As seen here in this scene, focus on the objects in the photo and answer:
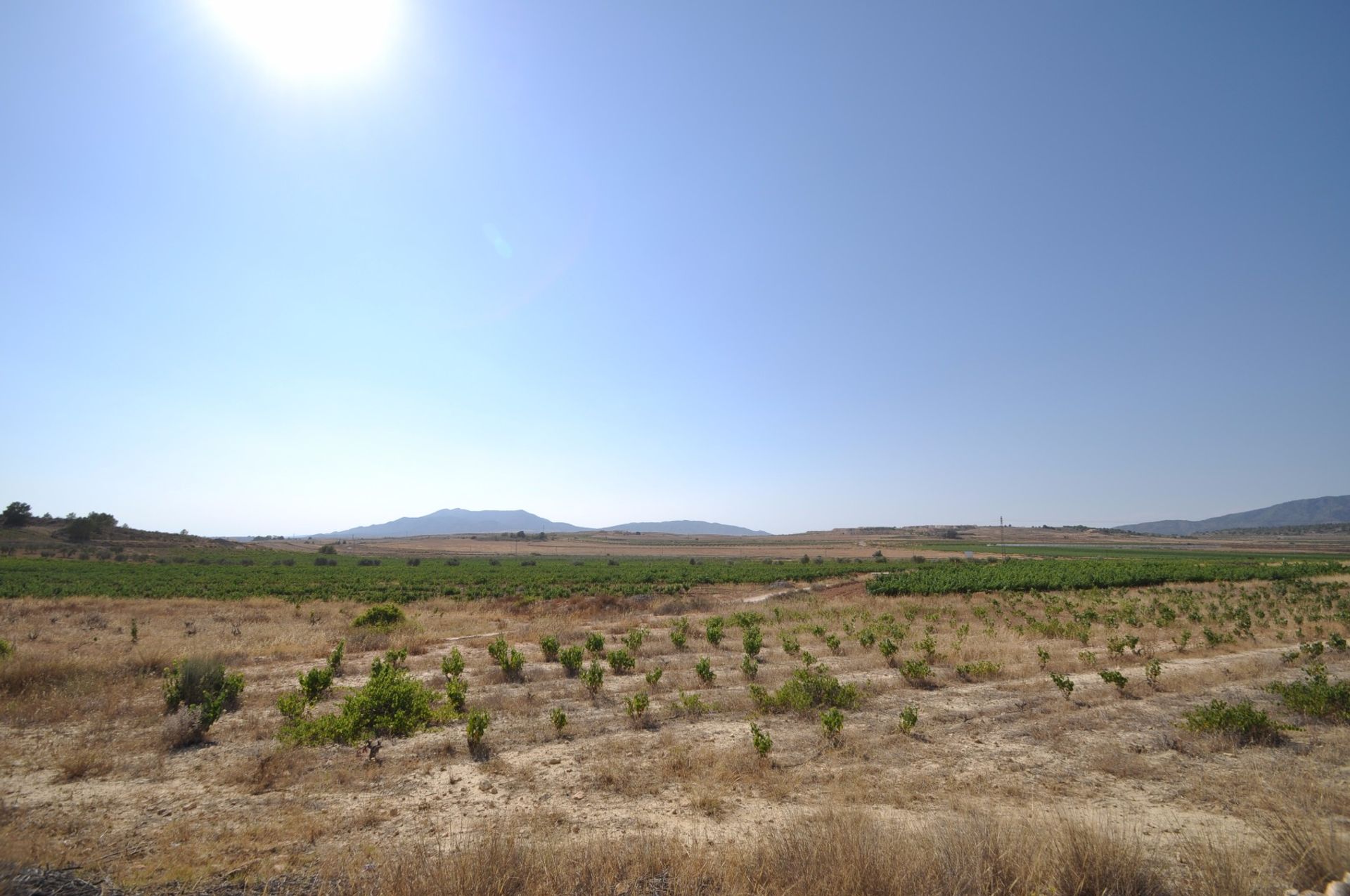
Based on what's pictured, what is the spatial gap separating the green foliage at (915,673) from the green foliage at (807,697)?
80.9 inches

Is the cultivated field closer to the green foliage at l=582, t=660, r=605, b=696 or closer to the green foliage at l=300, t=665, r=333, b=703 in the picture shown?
the green foliage at l=582, t=660, r=605, b=696

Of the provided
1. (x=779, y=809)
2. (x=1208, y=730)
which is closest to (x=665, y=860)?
(x=779, y=809)

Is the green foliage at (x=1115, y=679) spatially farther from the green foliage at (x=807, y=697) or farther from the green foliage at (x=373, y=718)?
the green foliage at (x=373, y=718)

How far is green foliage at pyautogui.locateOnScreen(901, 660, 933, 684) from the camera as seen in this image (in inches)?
520

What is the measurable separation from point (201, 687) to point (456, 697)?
5185mm

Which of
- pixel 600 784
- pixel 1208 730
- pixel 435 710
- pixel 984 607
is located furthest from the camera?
pixel 984 607

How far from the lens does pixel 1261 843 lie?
550cm

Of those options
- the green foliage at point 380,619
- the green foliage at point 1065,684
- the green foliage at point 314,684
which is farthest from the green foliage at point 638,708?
the green foliage at point 380,619

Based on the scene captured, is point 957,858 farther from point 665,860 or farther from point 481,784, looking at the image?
point 481,784

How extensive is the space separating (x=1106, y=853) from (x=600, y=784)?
5818 millimetres

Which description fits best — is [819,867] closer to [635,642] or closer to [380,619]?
[635,642]

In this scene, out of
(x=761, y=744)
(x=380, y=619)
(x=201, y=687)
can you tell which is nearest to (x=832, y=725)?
(x=761, y=744)

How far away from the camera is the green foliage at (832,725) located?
918cm

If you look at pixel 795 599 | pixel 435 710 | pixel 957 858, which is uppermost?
pixel 957 858
